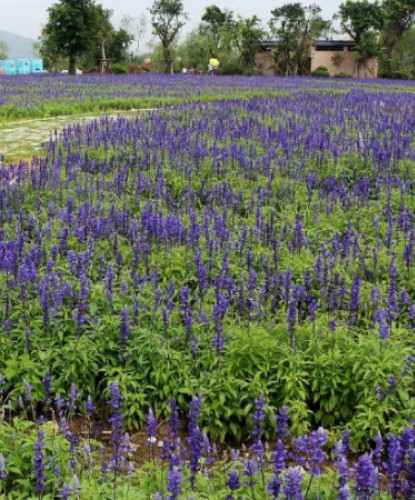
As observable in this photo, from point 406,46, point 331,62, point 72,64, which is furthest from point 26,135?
point 406,46

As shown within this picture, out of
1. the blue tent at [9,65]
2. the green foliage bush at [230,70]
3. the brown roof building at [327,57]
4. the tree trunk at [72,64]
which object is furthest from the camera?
the blue tent at [9,65]

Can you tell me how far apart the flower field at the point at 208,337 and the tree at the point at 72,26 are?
41.2 meters

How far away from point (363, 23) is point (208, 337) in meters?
66.5

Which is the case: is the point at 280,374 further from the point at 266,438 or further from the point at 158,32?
the point at 158,32

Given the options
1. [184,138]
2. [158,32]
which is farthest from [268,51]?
[184,138]

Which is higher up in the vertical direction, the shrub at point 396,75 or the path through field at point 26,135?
the shrub at point 396,75

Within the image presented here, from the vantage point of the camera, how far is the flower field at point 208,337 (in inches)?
143

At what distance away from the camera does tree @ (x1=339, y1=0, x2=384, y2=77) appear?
65.1 meters

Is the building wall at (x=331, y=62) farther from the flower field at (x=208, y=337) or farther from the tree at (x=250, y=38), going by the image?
the flower field at (x=208, y=337)

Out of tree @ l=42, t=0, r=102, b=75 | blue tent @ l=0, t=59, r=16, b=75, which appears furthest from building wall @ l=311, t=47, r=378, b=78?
blue tent @ l=0, t=59, r=16, b=75

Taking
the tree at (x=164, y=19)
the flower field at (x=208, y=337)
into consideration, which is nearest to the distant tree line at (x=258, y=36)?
the tree at (x=164, y=19)

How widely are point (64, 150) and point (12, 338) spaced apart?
25.6 feet

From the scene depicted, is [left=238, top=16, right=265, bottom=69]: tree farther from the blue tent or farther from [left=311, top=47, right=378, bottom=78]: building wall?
the blue tent

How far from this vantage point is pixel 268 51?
239 ft
